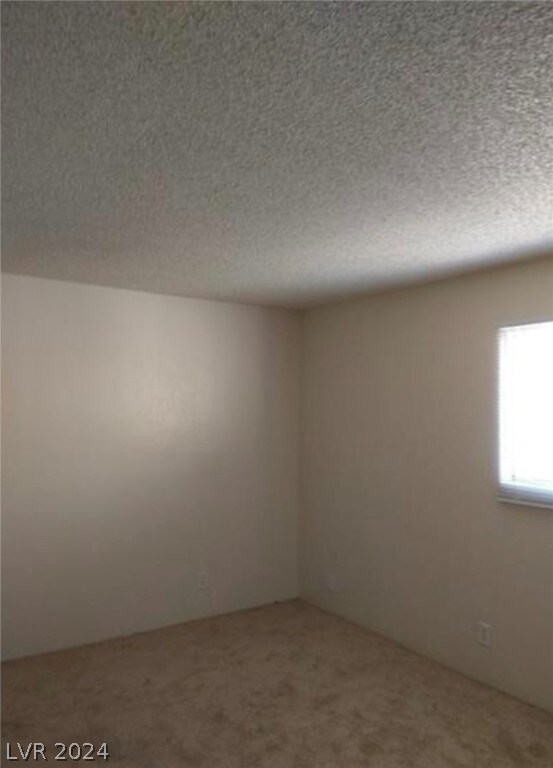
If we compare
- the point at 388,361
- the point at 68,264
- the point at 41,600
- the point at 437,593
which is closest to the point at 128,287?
the point at 68,264

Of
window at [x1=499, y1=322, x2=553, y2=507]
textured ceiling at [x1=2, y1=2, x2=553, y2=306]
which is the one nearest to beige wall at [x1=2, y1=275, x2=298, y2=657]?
textured ceiling at [x1=2, y1=2, x2=553, y2=306]

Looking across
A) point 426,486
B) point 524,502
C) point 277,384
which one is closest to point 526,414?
point 524,502

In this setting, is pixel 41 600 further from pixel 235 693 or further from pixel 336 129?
pixel 336 129

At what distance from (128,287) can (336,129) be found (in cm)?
245

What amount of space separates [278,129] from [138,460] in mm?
2759

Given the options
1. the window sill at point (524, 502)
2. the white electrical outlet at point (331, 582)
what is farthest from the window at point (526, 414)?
the white electrical outlet at point (331, 582)

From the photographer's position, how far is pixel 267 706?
280 centimetres

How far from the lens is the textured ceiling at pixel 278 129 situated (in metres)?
1.17

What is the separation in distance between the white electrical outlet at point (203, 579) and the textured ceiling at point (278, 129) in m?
2.42

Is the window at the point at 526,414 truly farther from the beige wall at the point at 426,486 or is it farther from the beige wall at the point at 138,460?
the beige wall at the point at 138,460

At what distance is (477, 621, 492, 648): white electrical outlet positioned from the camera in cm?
308

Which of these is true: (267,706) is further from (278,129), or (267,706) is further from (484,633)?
(278,129)

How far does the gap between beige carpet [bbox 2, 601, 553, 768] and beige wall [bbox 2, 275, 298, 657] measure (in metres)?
0.40

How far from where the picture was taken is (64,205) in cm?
223
